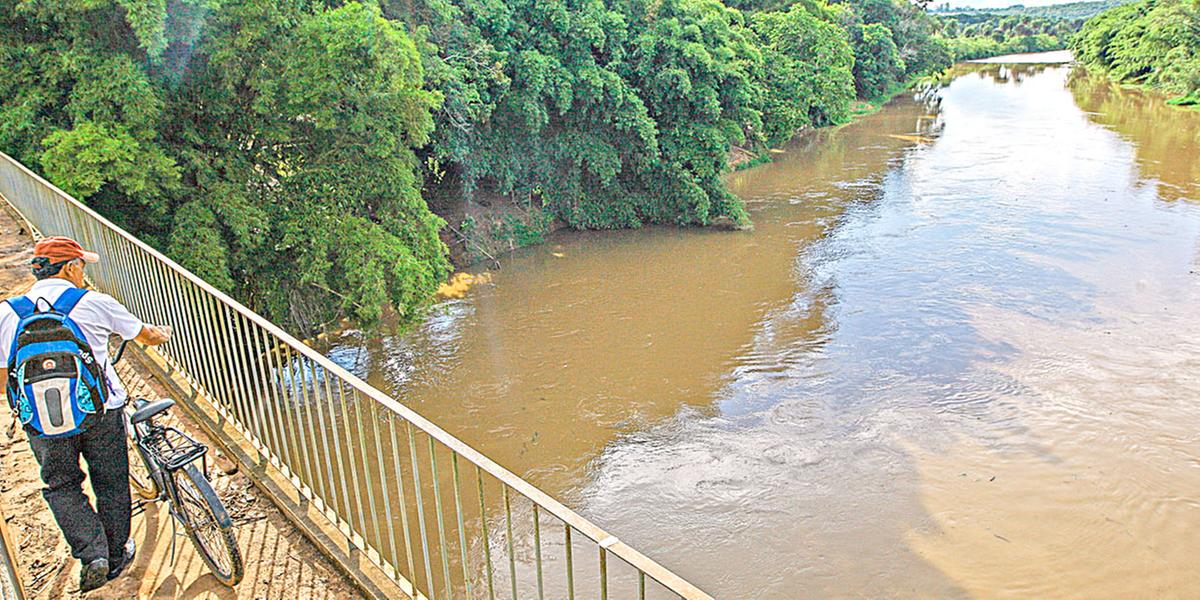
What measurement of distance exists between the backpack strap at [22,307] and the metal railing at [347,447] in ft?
2.68

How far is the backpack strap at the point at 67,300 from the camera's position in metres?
3.10

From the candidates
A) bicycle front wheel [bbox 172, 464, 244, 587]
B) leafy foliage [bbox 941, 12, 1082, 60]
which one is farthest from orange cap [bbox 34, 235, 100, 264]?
leafy foliage [bbox 941, 12, 1082, 60]

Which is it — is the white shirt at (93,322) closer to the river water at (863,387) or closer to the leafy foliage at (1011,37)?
the river water at (863,387)

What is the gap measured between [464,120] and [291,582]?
12.8 meters

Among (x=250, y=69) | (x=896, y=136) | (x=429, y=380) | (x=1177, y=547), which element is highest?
(x=250, y=69)

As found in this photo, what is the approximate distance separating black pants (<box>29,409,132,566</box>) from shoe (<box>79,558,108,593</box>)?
0.03 metres

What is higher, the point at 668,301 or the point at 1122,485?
the point at 668,301

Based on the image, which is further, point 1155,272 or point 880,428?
point 1155,272

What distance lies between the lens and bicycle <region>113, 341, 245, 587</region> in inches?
132

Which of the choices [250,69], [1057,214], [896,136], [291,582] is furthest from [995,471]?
[896,136]

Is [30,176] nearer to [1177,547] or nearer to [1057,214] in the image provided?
[1177,547]

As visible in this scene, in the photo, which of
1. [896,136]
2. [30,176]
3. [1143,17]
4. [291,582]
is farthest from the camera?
[1143,17]

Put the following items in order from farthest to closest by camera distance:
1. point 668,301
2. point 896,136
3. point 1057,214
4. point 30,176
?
point 896,136 < point 1057,214 < point 668,301 < point 30,176

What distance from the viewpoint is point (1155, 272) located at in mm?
15289
